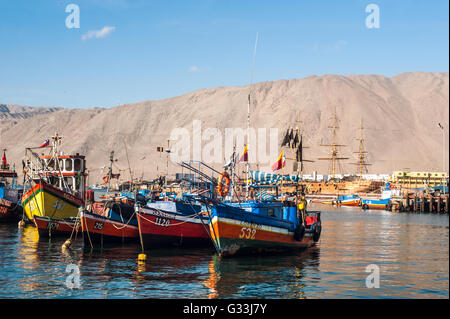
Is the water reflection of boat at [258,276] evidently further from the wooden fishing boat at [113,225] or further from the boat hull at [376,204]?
the boat hull at [376,204]

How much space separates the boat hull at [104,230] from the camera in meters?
35.2

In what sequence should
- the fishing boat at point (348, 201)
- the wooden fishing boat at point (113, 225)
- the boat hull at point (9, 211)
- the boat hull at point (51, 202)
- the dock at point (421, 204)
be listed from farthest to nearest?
the fishing boat at point (348, 201) → the dock at point (421, 204) → the boat hull at point (9, 211) → the boat hull at point (51, 202) → the wooden fishing boat at point (113, 225)

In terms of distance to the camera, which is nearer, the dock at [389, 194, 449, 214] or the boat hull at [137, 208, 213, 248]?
the boat hull at [137, 208, 213, 248]

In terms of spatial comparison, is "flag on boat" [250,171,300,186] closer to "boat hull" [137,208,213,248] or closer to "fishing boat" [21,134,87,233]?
"boat hull" [137,208,213,248]

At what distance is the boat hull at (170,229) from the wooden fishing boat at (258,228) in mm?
3786

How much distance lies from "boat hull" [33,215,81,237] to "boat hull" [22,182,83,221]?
2537 mm

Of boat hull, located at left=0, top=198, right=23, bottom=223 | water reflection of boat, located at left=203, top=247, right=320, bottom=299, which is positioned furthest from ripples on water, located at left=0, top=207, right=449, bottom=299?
boat hull, located at left=0, top=198, right=23, bottom=223

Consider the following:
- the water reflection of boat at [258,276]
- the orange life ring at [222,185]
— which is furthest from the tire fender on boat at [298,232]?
the orange life ring at [222,185]

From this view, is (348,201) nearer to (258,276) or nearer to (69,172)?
(69,172)

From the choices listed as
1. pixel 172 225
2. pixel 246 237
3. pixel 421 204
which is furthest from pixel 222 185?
pixel 421 204

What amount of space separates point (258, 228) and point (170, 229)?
6299 mm

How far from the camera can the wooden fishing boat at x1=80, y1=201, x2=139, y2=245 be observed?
117 ft

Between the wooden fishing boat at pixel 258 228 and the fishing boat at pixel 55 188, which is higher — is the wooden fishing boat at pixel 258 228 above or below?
below

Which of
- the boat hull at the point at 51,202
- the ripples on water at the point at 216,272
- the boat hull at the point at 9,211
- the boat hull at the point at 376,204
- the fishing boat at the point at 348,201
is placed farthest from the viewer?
the fishing boat at the point at 348,201
